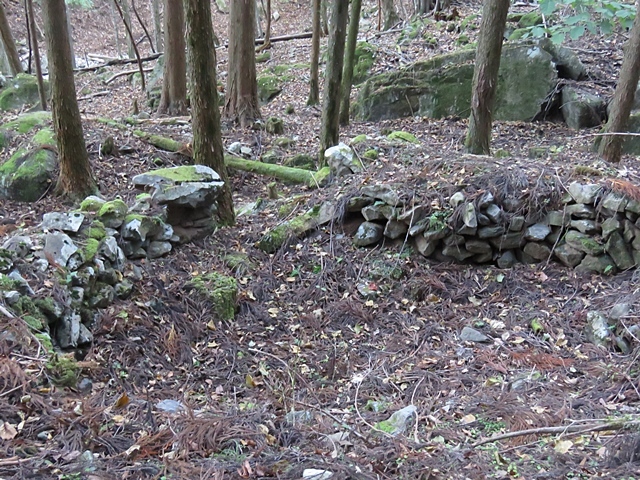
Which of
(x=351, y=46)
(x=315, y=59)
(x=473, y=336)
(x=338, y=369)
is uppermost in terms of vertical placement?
(x=351, y=46)

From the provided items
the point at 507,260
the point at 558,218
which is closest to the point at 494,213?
the point at 507,260

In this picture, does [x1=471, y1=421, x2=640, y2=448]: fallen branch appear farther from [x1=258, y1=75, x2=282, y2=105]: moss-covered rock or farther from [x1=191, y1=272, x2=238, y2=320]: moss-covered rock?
[x1=258, y1=75, x2=282, y2=105]: moss-covered rock

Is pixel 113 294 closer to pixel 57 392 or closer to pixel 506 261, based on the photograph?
pixel 57 392

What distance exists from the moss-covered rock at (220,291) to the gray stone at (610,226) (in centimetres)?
403

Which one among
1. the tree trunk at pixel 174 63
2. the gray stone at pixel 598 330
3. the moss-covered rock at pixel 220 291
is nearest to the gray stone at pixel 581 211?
the gray stone at pixel 598 330

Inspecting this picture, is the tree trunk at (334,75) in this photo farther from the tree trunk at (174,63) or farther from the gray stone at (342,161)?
the tree trunk at (174,63)

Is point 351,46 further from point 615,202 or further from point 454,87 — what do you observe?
point 615,202

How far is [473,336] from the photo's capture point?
5.06 metres

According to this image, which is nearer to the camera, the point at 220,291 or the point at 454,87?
the point at 220,291

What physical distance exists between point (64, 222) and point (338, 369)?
121 inches

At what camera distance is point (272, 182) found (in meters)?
8.81

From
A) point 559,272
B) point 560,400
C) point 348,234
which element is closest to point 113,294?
point 348,234

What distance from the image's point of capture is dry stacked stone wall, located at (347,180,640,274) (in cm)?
553

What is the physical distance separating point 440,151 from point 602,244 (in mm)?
2611
